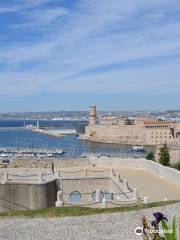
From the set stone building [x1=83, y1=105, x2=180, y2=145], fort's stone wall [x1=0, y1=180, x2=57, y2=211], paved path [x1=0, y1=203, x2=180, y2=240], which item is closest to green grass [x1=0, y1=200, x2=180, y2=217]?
paved path [x1=0, y1=203, x2=180, y2=240]

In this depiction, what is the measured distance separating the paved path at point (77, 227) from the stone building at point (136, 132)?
9222 cm

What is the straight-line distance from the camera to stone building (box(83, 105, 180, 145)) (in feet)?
348

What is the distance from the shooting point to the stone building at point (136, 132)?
10594 centimetres

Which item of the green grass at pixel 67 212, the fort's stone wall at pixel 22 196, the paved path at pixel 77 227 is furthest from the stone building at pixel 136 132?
the paved path at pixel 77 227

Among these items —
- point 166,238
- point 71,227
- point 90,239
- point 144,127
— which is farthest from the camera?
point 144,127

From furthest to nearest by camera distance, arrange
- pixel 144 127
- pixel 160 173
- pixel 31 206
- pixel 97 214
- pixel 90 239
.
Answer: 1. pixel 144 127
2. pixel 160 173
3. pixel 31 206
4. pixel 97 214
5. pixel 90 239

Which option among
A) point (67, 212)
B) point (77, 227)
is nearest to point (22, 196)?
point (67, 212)

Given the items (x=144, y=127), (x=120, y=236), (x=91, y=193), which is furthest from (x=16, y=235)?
(x=144, y=127)

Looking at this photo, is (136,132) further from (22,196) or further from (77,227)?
(77,227)

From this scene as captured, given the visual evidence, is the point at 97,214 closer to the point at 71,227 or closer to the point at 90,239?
the point at 71,227

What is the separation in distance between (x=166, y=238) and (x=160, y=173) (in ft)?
52.7

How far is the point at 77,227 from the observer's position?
32.4 feet

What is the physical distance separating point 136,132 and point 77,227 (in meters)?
105

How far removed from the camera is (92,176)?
2122cm
